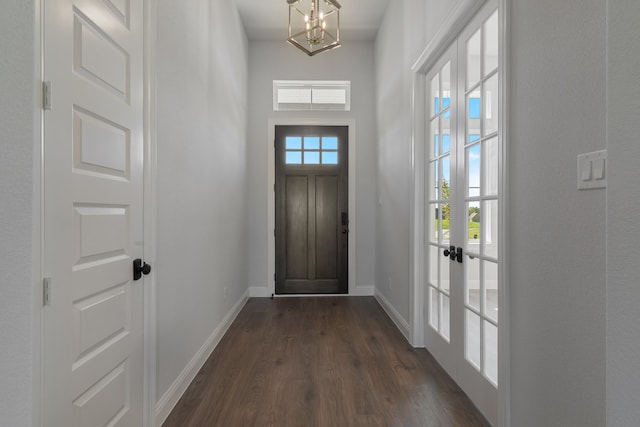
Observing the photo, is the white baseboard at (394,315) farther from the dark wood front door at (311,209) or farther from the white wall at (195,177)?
the white wall at (195,177)

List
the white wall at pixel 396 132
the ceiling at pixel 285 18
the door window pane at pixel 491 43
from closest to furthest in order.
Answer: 1. the door window pane at pixel 491 43
2. the white wall at pixel 396 132
3. the ceiling at pixel 285 18

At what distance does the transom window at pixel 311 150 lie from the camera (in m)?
4.48

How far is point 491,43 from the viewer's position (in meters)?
1.79

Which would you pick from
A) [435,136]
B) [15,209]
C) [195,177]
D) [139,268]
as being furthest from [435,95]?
[15,209]

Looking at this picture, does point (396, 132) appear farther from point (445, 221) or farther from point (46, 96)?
point (46, 96)

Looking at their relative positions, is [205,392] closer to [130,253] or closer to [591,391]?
[130,253]

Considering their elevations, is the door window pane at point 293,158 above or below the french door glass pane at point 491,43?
below

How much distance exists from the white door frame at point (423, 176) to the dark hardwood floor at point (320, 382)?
33 cm

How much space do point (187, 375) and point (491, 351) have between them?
1870 millimetres

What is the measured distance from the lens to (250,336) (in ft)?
9.91

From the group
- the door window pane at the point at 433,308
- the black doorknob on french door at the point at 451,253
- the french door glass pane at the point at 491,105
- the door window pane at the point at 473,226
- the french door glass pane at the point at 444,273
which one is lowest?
the door window pane at the point at 433,308

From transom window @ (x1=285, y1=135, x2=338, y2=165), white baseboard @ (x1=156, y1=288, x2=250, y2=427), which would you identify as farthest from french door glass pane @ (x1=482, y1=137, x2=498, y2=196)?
transom window @ (x1=285, y1=135, x2=338, y2=165)

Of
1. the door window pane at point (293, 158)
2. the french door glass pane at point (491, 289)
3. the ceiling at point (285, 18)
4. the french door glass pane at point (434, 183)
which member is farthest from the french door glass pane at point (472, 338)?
the ceiling at point (285, 18)

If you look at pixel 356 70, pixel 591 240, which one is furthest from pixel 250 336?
pixel 356 70
